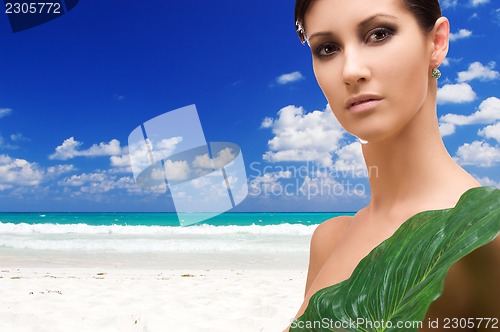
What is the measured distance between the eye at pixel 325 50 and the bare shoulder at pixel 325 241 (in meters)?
0.47

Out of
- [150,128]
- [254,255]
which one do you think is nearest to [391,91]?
[150,128]

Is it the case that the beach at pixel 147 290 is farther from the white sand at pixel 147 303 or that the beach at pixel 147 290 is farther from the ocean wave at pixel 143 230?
the ocean wave at pixel 143 230

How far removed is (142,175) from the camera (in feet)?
10.0

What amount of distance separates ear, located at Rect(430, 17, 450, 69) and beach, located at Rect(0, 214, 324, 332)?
8.22ft

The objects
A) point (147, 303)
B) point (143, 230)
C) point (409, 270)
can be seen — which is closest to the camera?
point (409, 270)

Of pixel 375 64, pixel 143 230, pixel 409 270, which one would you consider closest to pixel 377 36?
pixel 375 64

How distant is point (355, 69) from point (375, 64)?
4 centimetres

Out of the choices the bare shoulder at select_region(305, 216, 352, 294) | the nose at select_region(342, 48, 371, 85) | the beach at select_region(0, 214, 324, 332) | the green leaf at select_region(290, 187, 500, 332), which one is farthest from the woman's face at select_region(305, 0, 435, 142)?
the beach at select_region(0, 214, 324, 332)

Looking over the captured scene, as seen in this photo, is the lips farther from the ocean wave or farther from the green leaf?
the ocean wave

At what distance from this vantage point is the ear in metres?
0.99

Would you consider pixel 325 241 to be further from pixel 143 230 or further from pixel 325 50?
pixel 143 230

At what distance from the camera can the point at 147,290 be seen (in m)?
4.73

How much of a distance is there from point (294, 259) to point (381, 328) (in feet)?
27.4

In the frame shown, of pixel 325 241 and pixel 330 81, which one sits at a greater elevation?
pixel 330 81
